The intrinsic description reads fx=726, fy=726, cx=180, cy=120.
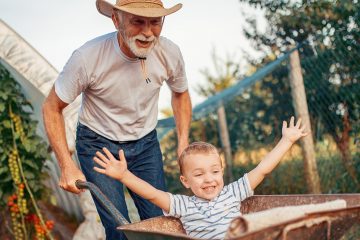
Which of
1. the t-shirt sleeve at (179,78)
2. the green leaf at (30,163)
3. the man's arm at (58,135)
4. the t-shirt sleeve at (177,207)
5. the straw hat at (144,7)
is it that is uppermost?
the green leaf at (30,163)

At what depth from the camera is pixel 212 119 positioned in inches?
448

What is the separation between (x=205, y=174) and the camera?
10.4ft

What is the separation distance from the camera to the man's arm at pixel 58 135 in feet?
11.2

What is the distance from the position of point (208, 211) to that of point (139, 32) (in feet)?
3.11

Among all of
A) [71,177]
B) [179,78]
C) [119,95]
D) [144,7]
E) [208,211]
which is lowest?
[208,211]

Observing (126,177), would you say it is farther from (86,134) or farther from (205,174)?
(86,134)

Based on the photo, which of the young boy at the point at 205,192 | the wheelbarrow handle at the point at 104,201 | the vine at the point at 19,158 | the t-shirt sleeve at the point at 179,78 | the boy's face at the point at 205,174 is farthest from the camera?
the vine at the point at 19,158

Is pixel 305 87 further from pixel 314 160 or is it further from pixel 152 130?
pixel 152 130

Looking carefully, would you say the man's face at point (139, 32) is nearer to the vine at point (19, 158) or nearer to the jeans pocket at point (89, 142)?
the jeans pocket at point (89, 142)

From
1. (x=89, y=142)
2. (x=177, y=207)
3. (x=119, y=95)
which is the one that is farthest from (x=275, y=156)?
(x=89, y=142)

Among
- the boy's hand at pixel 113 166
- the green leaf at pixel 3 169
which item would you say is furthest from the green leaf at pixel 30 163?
the boy's hand at pixel 113 166

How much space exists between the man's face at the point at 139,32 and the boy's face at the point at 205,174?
0.64m

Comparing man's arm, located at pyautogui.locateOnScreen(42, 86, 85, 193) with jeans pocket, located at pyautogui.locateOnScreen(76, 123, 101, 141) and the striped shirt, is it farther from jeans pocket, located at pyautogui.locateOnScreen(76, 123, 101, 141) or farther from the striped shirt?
the striped shirt

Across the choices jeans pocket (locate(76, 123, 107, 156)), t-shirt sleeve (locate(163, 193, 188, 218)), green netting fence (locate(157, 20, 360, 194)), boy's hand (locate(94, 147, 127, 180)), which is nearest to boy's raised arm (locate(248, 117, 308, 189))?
t-shirt sleeve (locate(163, 193, 188, 218))
